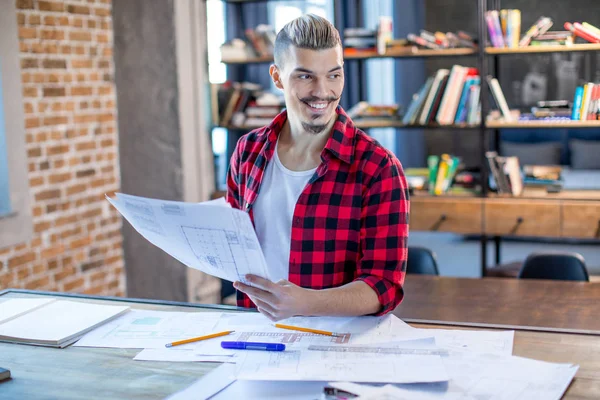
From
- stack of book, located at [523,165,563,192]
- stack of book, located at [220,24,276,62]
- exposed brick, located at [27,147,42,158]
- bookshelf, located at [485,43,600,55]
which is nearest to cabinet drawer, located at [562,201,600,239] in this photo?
stack of book, located at [523,165,563,192]

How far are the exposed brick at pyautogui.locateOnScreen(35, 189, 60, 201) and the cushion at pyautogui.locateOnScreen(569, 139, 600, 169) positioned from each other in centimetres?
338

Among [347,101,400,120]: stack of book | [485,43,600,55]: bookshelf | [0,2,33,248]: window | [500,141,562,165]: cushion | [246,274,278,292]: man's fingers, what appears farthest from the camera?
[500,141,562,165]: cushion

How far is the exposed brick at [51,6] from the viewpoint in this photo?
4.00 metres

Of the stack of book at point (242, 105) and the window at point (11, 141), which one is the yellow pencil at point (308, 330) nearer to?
the window at point (11, 141)

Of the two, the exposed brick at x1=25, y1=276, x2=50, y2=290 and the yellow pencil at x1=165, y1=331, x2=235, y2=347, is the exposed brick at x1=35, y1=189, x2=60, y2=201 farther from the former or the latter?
the yellow pencil at x1=165, y1=331, x2=235, y2=347

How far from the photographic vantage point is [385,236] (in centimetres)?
186

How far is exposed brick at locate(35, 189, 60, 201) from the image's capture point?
3984 millimetres

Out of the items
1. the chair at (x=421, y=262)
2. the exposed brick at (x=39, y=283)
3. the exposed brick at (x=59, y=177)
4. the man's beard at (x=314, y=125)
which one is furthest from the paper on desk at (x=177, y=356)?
the exposed brick at (x=59, y=177)

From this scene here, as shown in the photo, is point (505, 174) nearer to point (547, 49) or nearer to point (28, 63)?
point (547, 49)

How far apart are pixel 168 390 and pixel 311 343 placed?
1.13 ft

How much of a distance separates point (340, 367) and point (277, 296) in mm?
201

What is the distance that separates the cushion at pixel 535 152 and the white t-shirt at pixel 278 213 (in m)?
3.94

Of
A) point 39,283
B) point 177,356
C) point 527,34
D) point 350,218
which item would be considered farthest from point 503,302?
point 39,283

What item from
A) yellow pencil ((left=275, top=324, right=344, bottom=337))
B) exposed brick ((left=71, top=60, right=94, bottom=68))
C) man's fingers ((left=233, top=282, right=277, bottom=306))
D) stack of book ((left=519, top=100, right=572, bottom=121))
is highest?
exposed brick ((left=71, top=60, right=94, bottom=68))
